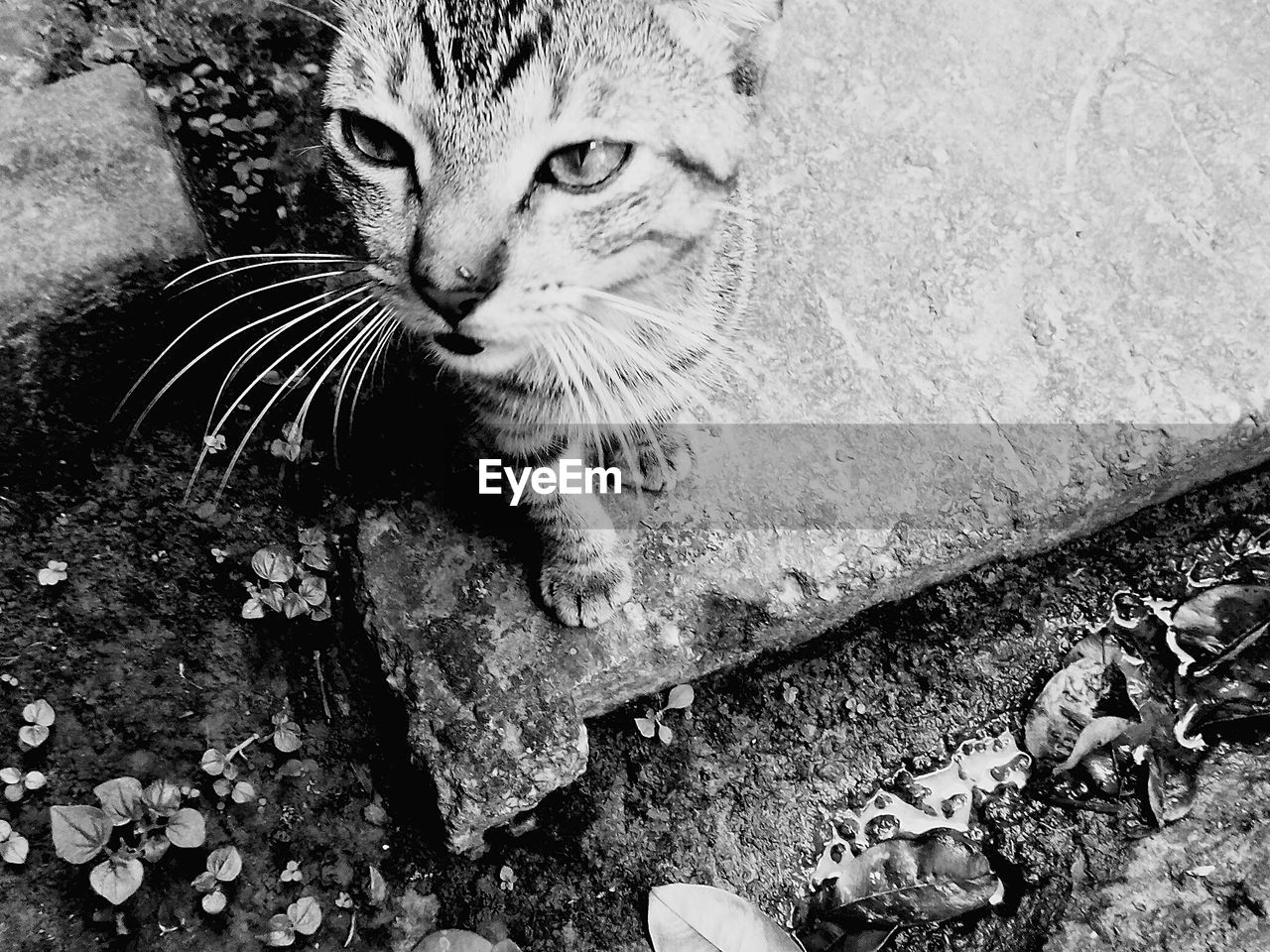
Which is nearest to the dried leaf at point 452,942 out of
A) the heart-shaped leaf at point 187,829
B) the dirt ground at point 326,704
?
the dirt ground at point 326,704

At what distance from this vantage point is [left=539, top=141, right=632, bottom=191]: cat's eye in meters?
1.23

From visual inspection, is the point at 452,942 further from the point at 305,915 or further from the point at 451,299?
the point at 451,299

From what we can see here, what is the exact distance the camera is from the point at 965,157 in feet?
6.98

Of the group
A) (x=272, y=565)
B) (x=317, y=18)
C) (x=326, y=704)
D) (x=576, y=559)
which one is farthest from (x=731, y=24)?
(x=326, y=704)

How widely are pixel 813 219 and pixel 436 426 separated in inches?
40.8

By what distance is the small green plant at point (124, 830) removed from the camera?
145 cm

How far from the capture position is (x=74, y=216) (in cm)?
166

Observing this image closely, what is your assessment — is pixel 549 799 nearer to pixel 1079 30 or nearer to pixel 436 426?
pixel 436 426

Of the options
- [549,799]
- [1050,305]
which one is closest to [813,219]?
[1050,305]

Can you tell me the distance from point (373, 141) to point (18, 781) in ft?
4.11

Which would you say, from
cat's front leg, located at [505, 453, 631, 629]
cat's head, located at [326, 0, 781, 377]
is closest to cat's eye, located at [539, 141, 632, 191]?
cat's head, located at [326, 0, 781, 377]

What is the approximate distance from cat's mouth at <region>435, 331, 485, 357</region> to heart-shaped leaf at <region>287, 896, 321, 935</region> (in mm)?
1023

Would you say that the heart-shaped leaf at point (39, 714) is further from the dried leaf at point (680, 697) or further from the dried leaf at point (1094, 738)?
the dried leaf at point (1094, 738)

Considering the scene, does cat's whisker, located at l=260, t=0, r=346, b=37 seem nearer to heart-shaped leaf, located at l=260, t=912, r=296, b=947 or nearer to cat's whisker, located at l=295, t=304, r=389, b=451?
cat's whisker, located at l=295, t=304, r=389, b=451
